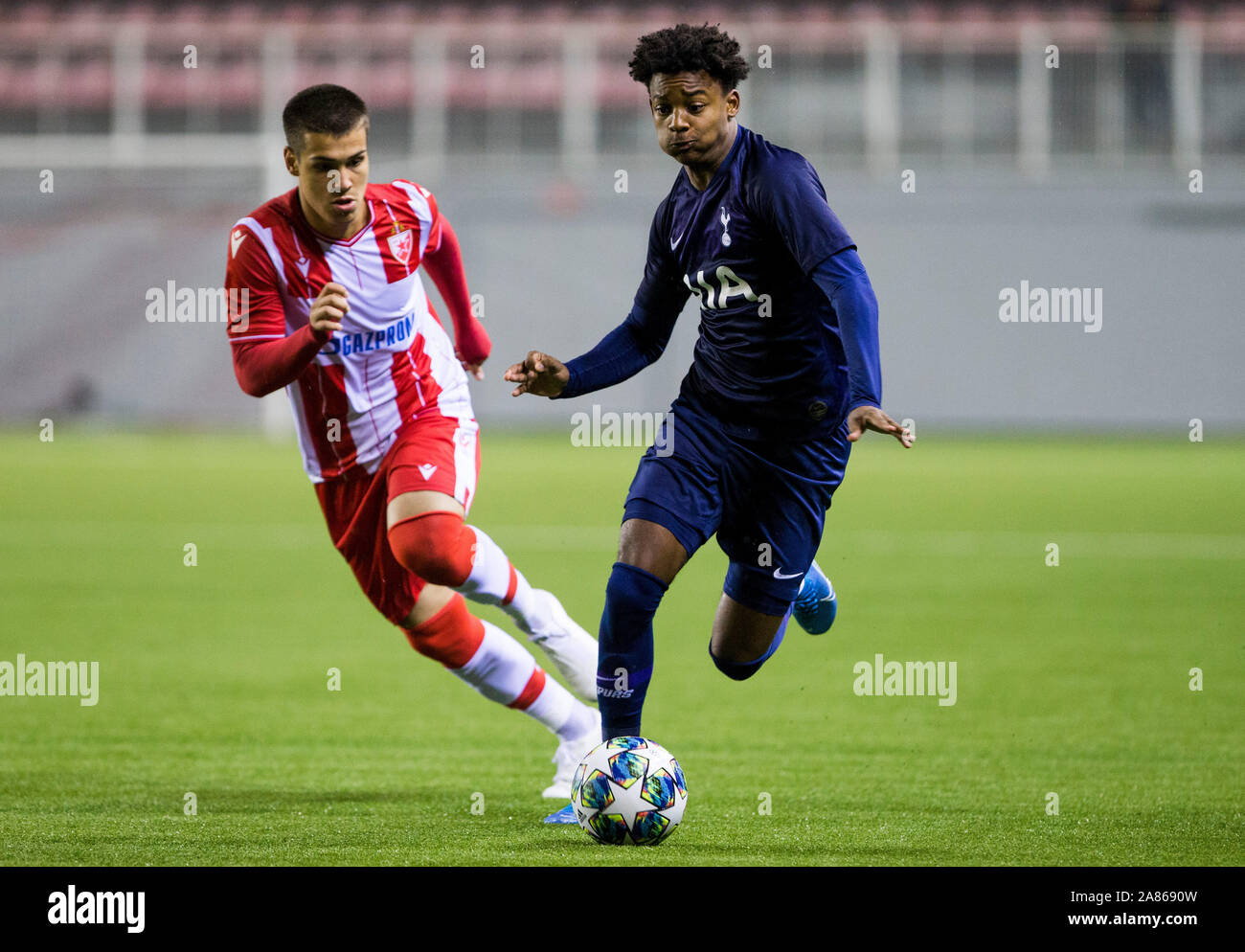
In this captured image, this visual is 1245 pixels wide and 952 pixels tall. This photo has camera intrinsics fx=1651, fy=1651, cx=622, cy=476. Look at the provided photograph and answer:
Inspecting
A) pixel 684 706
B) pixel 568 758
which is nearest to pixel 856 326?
pixel 568 758

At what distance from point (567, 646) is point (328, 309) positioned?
158cm

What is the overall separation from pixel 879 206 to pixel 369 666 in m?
19.7

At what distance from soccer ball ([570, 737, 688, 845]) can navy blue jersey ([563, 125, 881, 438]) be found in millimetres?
1163

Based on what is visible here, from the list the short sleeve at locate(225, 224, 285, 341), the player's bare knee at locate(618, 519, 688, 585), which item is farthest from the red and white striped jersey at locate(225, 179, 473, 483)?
the player's bare knee at locate(618, 519, 688, 585)

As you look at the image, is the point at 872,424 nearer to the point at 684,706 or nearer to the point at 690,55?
the point at 690,55

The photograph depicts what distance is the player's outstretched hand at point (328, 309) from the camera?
491cm

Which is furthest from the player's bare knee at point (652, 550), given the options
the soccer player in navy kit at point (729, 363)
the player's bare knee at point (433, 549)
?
the player's bare knee at point (433, 549)

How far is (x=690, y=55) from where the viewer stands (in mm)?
5012

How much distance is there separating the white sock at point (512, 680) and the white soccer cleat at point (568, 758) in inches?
1.8

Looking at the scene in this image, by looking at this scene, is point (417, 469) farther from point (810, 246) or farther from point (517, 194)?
point (517, 194)

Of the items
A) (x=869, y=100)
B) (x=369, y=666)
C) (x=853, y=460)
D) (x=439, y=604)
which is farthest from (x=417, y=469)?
(x=869, y=100)

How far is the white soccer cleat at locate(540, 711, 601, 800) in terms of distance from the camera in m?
5.67

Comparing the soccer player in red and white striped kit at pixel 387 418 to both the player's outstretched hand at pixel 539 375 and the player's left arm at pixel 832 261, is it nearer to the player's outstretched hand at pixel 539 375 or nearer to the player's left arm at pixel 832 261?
the player's outstretched hand at pixel 539 375

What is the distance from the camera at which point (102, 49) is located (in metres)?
26.6
